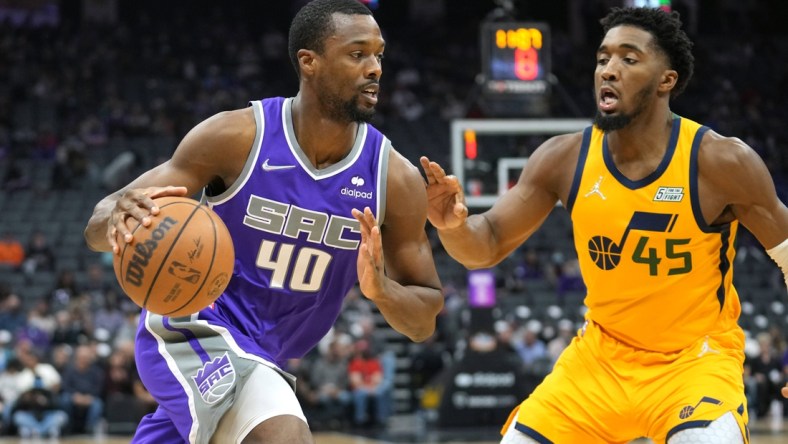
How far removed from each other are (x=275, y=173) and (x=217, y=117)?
31 cm

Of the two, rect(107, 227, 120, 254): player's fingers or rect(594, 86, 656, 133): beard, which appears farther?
rect(594, 86, 656, 133): beard

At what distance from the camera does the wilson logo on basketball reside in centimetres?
387

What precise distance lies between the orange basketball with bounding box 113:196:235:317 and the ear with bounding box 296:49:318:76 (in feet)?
2.80

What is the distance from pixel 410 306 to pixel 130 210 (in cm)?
113

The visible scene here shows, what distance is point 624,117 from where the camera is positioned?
475 cm

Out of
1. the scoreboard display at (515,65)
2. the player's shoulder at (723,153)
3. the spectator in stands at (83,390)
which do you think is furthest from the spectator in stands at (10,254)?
the player's shoulder at (723,153)

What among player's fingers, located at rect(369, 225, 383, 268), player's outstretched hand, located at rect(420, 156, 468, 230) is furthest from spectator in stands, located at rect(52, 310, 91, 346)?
player's fingers, located at rect(369, 225, 383, 268)

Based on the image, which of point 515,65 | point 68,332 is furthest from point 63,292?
point 515,65

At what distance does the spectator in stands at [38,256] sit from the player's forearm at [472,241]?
44.0ft

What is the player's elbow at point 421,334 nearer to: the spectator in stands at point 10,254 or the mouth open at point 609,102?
the mouth open at point 609,102

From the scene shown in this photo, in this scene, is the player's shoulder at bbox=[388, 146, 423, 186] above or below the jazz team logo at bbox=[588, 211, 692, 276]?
above

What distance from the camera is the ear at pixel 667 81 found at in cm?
485

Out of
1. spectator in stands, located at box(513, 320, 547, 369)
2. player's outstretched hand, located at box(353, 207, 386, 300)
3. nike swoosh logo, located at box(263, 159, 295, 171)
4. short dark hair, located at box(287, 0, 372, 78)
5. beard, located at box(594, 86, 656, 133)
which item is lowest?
spectator in stands, located at box(513, 320, 547, 369)

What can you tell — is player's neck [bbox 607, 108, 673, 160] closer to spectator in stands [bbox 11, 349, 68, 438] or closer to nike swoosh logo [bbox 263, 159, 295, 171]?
nike swoosh logo [bbox 263, 159, 295, 171]
